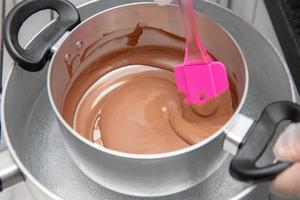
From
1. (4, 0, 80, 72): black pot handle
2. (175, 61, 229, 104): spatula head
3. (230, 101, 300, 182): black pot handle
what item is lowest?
(175, 61, 229, 104): spatula head

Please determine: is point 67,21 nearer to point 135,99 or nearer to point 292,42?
point 135,99

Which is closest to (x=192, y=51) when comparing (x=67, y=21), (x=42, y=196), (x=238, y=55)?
(x=238, y=55)

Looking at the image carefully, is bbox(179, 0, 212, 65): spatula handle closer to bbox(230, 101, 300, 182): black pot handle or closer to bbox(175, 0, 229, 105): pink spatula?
bbox(175, 0, 229, 105): pink spatula

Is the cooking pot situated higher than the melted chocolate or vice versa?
the cooking pot

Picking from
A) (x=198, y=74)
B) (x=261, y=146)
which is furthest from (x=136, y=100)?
(x=261, y=146)

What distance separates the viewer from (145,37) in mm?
759

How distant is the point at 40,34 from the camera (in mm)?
662

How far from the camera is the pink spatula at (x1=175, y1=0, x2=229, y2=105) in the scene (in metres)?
0.65

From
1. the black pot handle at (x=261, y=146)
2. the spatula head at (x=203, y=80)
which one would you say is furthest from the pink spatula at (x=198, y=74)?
the black pot handle at (x=261, y=146)

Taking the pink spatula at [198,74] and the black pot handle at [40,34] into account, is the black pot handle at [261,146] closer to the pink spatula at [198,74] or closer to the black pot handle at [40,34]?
the pink spatula at [198,74]

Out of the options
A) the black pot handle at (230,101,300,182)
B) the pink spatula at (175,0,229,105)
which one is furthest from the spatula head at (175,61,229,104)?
the black pot handle at (230,101,300,182)

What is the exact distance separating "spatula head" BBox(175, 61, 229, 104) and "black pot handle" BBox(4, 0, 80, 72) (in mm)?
165

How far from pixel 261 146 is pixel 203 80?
169 millimetres

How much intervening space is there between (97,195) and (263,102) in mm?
273
